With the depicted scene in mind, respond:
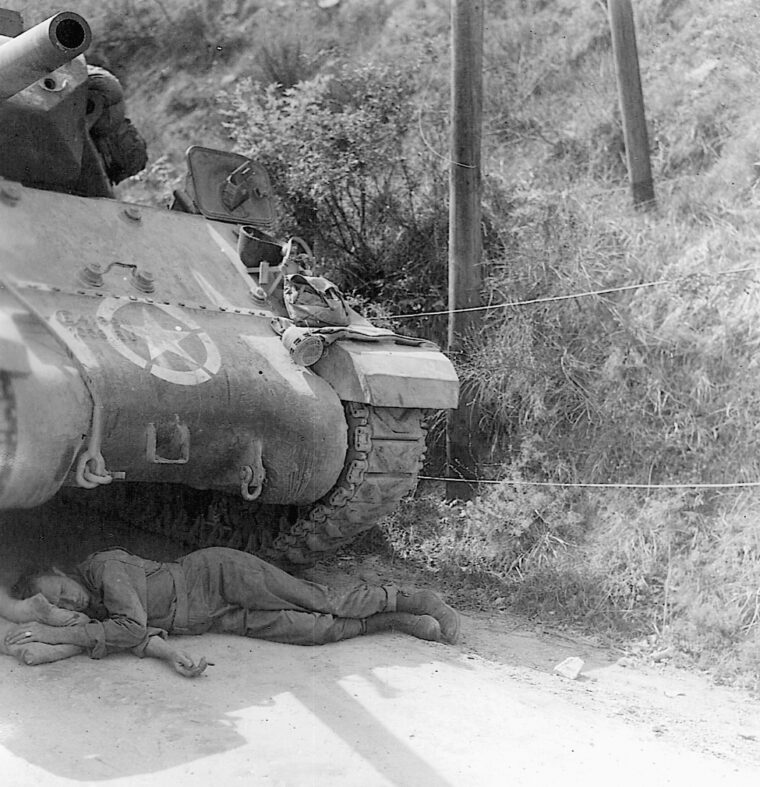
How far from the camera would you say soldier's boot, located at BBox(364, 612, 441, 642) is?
531 cm

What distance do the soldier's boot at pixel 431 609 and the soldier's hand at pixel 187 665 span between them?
A: 1.20m

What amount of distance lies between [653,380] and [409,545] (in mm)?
1902

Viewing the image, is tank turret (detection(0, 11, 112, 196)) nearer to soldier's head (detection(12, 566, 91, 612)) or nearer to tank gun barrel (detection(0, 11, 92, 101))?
tank gun barrel (detection(0, 11, 92, 101))

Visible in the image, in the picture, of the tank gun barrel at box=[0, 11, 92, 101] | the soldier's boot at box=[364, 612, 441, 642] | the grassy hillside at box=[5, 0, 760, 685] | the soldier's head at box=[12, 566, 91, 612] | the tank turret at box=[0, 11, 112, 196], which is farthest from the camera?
the grassy hillside at box=[5, 0, 760, 685]

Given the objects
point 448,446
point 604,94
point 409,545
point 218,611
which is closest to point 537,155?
point 604,94

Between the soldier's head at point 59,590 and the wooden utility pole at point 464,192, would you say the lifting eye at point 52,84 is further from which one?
the wooden utility pole at point 464,192

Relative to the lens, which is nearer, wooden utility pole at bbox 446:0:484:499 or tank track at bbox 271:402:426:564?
tank track at bbox 271:402:426:564

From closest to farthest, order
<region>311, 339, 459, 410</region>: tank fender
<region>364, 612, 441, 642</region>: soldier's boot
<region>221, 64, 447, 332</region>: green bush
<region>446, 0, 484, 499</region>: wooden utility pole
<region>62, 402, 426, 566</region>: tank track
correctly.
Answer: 1. <region>364, 612, 441, 642</region>: soldier's boot
2. <region>311, 339, 459, 410</region>: tank fender
3. <region>62, 402, 426, 566</region>: tank track
4. <region>446, 0, 484, 499</region>: wooden utility pole
5. <region>221, 64, 447, 332</region>: green bush

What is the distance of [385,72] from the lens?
1065 cm

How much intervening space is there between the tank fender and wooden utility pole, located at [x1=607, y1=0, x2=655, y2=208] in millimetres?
3924

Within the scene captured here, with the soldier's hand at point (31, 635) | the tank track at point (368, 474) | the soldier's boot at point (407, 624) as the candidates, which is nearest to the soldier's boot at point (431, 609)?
the soldier's boot at point (407, 624)

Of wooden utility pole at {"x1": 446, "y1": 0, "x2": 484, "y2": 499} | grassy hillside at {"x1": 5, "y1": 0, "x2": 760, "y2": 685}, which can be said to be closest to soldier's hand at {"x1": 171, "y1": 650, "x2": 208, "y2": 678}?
grassy hillside at {"x1": 5, "y1": 0, "x2": 760, "y2": 685}

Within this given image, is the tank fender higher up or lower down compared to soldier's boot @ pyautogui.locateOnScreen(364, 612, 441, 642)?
Answer: higher up

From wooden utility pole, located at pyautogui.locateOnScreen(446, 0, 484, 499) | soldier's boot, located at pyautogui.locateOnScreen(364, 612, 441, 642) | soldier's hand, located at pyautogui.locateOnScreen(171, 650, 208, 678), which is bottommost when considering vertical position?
soldier's boot, located at pyautogui.locateOnScreen(364, 612, 441, 642)
